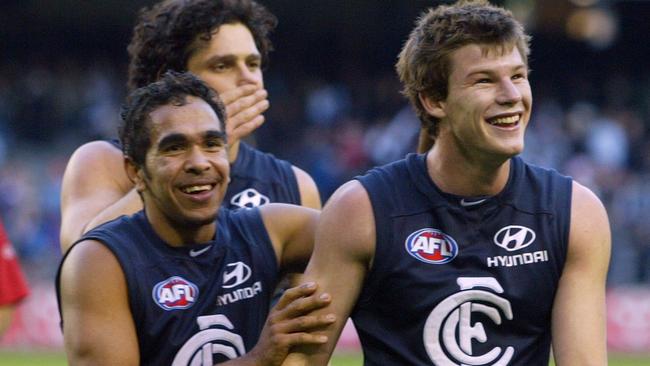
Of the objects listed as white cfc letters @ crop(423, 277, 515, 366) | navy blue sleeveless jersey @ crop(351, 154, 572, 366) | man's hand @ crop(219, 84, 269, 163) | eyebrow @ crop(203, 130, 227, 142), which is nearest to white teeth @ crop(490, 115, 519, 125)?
navy blue sleeveless jersey @ crop(351, 154, 572, 366)

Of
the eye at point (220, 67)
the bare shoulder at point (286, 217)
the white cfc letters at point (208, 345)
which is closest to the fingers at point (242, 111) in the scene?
the eye at point (220, 67)

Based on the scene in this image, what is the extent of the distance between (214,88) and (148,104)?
0.76 metres

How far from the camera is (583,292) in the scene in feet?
14.0

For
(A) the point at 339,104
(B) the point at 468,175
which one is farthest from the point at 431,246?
(A) the point at 339,104

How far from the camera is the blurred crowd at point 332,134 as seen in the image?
17359 mm

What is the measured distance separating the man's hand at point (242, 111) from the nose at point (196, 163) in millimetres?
666

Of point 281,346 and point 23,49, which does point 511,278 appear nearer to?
point 281,346

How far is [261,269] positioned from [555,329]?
→ 1104 millimetres

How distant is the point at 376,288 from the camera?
14.3ft

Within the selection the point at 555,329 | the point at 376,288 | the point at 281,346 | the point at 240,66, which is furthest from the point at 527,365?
the point at 240,66

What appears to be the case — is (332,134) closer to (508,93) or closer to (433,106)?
(433,106)

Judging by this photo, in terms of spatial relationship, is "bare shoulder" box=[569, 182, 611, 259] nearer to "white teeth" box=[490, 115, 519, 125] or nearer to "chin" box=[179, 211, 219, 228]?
"white teeth" box=[490, 115, 519, 125]

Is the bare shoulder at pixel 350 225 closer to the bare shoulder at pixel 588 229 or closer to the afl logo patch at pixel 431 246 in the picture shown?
the afl logo patch at pixel 431 246

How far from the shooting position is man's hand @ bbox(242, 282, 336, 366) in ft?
14.0
